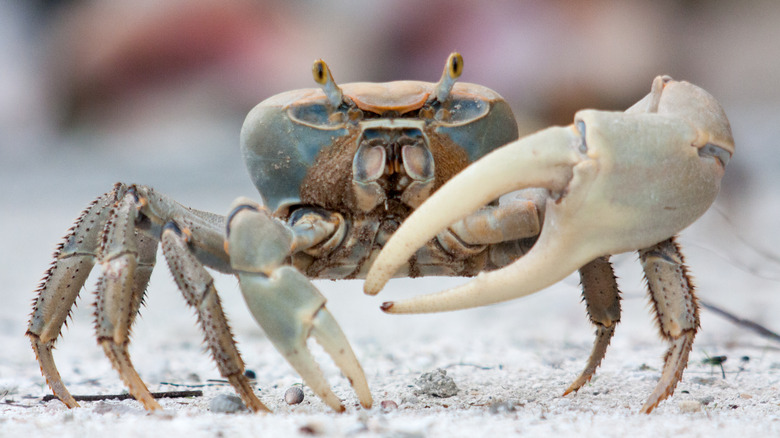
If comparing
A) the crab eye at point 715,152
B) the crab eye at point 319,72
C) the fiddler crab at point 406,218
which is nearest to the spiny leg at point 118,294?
the fiddler crab at point 406,218

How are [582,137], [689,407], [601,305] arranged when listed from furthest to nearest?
[601,305] < [689,407] < [582,137]

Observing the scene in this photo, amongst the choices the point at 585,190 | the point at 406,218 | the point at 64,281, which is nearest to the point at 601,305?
the point at 406,218

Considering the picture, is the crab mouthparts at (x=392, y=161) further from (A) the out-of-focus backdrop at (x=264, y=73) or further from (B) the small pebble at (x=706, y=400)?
(A) the out-of-focus backdrop at (x=264, y=73)

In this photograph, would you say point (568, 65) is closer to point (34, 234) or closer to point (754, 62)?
point (754, 62)

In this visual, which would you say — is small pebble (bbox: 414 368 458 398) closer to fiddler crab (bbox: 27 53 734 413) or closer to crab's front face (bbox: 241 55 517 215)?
fiddler crab (bbox: 27 53 734 413)

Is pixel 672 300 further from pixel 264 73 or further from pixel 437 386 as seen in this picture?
pixel 264 73

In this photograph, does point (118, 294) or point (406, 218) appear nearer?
point (118, 294)

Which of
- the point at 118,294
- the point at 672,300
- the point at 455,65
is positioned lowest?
the point at 672,300
